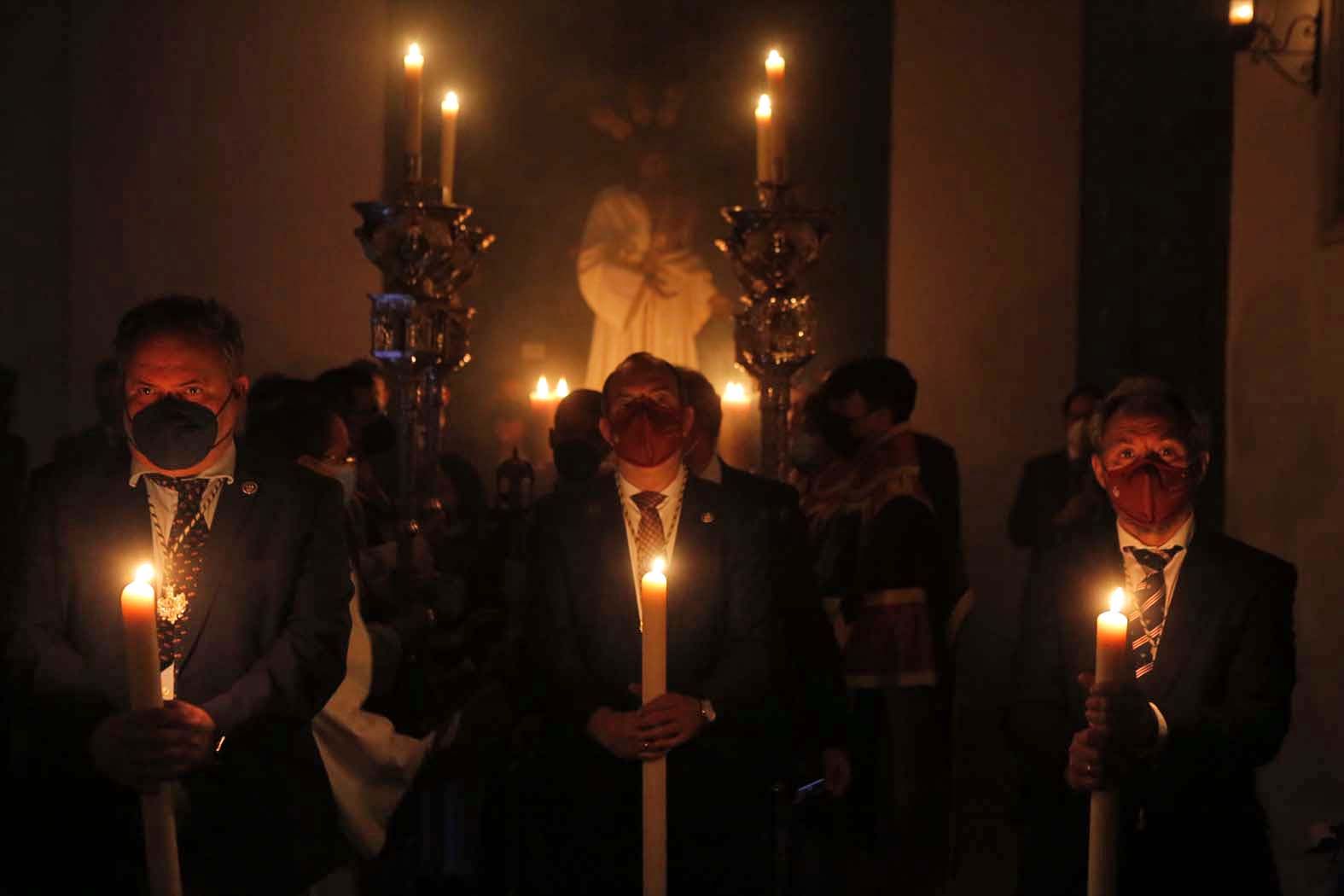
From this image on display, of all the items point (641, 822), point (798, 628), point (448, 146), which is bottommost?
point (641, 822)

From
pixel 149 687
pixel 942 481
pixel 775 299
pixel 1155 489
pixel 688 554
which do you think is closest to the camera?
pixel 149 687

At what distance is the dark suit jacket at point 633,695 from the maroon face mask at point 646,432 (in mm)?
123

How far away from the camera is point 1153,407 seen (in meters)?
2.90

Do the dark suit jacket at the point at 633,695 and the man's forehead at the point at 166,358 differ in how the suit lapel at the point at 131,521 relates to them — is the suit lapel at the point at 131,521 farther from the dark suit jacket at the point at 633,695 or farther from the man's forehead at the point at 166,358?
the dark suit jacket at the point at 633,695

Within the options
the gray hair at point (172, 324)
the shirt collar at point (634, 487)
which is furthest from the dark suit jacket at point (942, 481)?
the gray hair at point (172, 324)

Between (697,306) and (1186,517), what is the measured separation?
20.4ft

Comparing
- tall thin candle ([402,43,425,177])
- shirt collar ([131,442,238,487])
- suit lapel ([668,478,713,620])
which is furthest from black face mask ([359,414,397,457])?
shirt collar ([131,442,238,487])

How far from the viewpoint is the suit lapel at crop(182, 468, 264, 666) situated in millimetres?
2781

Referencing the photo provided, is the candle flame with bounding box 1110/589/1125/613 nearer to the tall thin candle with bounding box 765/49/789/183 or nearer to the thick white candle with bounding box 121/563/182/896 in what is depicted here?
the thick white candle with bounding box 121/563/182/896

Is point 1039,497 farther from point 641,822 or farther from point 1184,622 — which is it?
point 1184,622

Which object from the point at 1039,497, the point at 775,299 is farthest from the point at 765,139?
the point at 1039,497

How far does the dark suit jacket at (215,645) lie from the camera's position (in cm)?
271

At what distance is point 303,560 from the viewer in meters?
2.88

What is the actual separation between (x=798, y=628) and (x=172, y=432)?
56.4 inches
